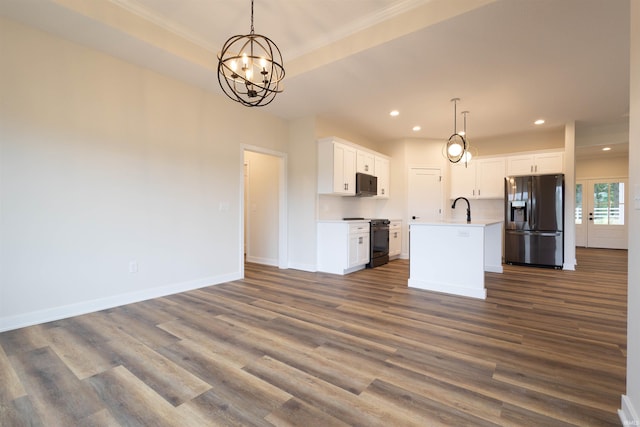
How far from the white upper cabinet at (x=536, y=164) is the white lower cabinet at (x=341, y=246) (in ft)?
11.6

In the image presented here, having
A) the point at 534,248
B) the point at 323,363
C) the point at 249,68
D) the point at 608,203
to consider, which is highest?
the point at 249,68

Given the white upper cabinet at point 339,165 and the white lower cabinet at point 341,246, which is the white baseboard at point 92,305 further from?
the white upper cabinet at point 339,165

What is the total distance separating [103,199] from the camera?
318 cm

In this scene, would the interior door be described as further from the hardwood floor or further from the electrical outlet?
the electrical outlet

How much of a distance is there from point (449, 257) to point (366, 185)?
245 cm

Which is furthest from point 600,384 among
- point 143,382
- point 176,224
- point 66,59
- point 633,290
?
point 66,59

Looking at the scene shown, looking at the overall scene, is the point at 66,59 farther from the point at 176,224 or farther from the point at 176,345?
the point at 176,345

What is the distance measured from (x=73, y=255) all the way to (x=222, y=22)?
2872 mm

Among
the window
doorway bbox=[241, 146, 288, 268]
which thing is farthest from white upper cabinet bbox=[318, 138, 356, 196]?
the window

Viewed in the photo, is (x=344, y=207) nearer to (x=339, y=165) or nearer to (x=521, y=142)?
(x=339, y=165)

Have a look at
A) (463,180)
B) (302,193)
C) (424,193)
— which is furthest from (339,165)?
(463,180)

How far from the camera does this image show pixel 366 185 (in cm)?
588

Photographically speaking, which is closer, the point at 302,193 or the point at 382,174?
the point at 302,193

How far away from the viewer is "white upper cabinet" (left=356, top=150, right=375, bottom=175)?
227 inches
